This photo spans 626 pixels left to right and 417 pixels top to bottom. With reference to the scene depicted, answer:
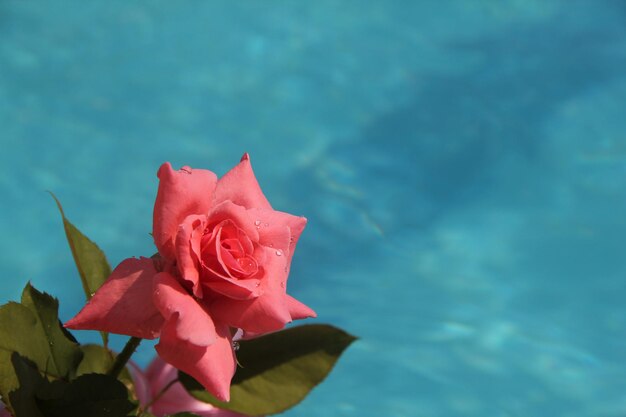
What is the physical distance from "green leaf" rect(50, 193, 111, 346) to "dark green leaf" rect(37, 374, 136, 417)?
0.24 feet

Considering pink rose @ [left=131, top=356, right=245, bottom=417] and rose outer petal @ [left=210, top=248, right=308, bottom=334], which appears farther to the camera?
pink rose @ [left=131, top=356, right=245, bottom=417]

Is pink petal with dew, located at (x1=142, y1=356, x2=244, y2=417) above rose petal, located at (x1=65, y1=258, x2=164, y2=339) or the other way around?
above

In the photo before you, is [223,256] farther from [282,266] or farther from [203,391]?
[203,391]

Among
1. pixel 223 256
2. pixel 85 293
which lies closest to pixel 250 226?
pixel 223 256

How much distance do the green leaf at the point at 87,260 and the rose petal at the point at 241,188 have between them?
11 centimetres

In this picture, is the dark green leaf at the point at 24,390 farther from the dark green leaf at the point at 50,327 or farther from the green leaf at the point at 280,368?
the green leaf at the point at 280,368

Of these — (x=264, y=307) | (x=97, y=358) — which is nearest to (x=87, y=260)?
(x=97, y=358)

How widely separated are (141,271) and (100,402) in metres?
0.07

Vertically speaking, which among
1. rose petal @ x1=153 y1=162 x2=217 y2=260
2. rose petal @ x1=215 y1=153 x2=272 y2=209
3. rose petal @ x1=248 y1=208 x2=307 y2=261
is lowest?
rose petal @ x1=153 y1=162 x2=217 y2=260

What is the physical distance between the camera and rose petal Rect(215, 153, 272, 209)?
0.41m

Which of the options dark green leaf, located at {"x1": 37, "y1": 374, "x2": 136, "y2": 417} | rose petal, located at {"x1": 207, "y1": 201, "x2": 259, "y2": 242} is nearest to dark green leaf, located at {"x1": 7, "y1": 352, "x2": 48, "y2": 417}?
dark green leaf, located at {"x1": 37, "y1": 374, "x2": 136, "y2": 417}

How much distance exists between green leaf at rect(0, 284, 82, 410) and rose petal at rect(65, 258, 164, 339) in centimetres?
5

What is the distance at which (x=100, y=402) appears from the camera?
389 mm

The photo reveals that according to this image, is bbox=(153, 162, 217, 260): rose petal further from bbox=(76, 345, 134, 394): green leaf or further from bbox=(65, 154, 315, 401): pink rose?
bbox=(76, 345, 134, 394): green leaf
